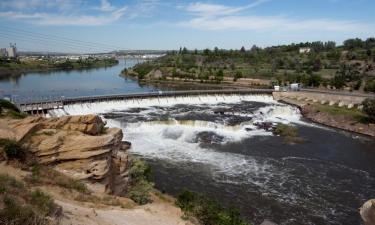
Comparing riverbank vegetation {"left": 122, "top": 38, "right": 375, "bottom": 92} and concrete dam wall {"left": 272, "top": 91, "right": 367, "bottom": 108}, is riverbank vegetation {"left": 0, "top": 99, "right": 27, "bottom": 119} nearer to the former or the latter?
concrete dam wall {"left": 272, "top": 91, "right": 367, "bottom": 108}

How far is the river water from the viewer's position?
24109mm

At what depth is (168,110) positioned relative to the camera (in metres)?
51.4

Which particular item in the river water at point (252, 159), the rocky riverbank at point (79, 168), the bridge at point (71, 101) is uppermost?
the rocky riverbank at point (79, 168)

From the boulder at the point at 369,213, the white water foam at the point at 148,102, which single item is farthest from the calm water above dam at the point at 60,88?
the boulder at the point at 369,213

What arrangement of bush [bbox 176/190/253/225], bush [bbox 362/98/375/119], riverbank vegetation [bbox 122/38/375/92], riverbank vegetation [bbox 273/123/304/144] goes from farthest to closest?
1. riverbank vegetation [bbox 122/38/375/92]
2. bush [bbox 362/98/375/119]
3. riverbank vegetation [bbox 273/123/304/144]
4. bush [bbox 176/190/253/225]

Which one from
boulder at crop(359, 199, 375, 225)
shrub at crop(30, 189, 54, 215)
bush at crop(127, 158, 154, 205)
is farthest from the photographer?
bush at crop(127, 158, 154, 205)

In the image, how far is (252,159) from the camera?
32.5 meters

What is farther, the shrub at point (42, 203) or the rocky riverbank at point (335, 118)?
the rocky riverbank at point (335, 118)

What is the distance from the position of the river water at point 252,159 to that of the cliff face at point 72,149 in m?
8.25

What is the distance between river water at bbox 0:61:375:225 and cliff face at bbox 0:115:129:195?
27.1 feet

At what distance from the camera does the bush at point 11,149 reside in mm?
15414

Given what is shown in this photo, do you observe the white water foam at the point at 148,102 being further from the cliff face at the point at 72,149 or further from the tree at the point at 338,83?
the cliff face at the point at 72,149

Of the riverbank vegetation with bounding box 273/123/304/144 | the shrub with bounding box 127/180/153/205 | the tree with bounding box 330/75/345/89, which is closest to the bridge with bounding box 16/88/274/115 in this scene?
the riverbank vegetation with bounding box 273/123/304/144

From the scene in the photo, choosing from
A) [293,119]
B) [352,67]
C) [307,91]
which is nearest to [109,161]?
[293,119]
